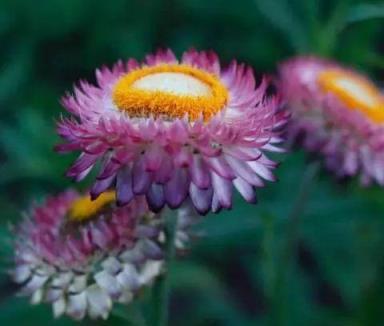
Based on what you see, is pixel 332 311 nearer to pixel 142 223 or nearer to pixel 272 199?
pixel 272 199

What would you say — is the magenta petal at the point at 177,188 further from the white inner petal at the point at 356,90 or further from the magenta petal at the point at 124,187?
the white inner petal at the point at 356,90

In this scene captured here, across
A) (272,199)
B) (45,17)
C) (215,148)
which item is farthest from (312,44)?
(215,148)

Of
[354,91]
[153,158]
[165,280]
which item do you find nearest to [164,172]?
[153,158]

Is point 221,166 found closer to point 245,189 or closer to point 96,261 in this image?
point 245,189

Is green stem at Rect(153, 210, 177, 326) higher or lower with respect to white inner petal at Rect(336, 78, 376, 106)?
lower

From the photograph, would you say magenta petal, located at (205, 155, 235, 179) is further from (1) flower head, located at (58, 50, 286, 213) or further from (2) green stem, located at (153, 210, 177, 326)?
(2) green stem, located at (153, 210, 177, 326)

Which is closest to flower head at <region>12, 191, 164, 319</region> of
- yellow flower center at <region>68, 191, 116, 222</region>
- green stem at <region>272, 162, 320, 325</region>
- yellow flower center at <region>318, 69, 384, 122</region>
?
yellow flower center at <region>68, 191, 116, 222</region>
